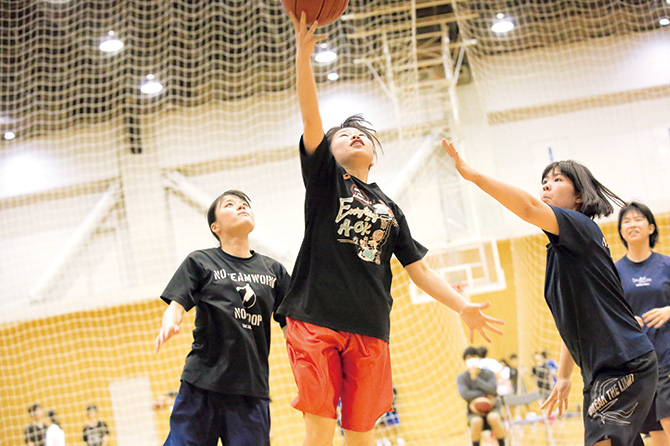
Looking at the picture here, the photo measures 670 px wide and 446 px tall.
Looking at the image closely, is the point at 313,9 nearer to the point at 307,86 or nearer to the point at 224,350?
the point at 307,86

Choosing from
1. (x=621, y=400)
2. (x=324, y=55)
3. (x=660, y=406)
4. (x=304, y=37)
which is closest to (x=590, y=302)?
(x=621, y=400)

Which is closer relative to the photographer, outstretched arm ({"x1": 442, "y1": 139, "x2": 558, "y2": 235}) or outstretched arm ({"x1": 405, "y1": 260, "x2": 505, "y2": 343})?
outstretched arm ({"x1": 442, "y1": 139, "x2": 558, "y2": 235})

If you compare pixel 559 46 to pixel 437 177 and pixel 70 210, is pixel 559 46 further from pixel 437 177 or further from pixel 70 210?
pixel 70 210

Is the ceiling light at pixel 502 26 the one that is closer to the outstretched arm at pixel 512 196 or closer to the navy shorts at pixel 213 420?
the outstretched arm at pixel 512 196

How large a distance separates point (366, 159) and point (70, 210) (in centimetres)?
883

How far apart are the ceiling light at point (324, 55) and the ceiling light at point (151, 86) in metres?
2.31

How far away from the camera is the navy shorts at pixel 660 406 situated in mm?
3314

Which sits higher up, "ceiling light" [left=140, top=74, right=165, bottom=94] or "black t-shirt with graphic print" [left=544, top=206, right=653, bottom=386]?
"ceiling light" [left=140, top=74, right=165, bottom=94]

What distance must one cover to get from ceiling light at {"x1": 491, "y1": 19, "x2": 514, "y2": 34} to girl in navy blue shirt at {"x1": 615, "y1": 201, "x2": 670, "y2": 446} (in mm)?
6358

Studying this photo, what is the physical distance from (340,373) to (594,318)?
2.91 ft

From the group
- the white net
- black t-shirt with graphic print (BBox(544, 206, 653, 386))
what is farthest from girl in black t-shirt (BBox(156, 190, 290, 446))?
the white net

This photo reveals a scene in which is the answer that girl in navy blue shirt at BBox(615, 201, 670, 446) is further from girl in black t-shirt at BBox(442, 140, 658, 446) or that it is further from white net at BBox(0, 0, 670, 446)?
A: white net at BBox(0, 0, 670, 446)

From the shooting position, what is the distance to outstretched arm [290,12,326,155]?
6.75 ft

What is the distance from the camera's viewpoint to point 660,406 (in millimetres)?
3324
